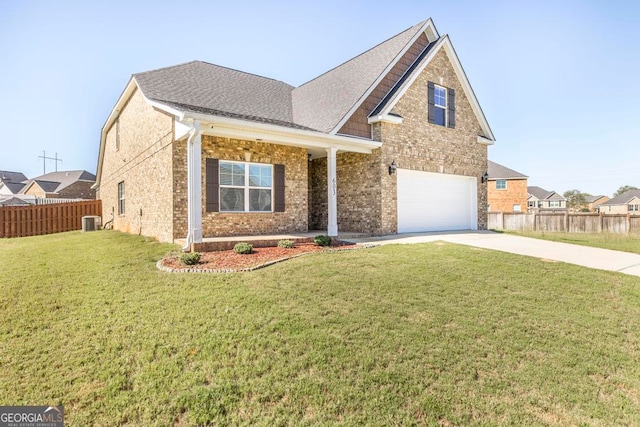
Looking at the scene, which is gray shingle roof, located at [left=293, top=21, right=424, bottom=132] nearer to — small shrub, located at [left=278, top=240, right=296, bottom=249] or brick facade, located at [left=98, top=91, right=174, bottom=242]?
small shrub, located at [left=278, top=240, right=296, bottom=249]

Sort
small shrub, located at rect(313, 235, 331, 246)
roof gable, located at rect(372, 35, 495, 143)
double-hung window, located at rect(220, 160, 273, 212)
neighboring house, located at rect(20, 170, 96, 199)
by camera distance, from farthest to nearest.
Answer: neighboring house, located at rect(20, 170, 96, 199), roof gable, located at rect(372, 35, 495, 143), double-hung window, located at rect(220, 160, 273, 212), small shrub, located at rect(313, 235, 331, 246)

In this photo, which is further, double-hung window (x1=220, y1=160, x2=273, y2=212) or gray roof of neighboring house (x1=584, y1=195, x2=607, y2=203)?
gray roof of neighboring house (x1=584, y1=195, x2=607, y2=203)

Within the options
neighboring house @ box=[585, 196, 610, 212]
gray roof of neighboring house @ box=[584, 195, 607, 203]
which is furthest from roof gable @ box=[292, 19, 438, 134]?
gray roof of neighboring house @ box=[584, 195, 607, 203]

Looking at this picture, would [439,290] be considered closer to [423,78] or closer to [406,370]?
[406,370]

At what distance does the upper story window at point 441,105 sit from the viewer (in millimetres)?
13156

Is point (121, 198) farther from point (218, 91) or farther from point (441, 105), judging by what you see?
point (441, 105)

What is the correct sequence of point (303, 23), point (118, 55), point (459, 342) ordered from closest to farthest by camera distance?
point (459, 342) → point (303, 23) → point (118, 55)

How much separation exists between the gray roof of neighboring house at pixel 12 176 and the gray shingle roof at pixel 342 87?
56.0 metres

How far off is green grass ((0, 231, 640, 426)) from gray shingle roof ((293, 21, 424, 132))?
7.24 m

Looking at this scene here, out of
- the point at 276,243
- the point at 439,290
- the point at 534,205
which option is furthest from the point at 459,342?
the point at 534,205

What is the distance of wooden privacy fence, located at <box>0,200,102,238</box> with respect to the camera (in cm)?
1638

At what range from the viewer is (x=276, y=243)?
8.98 metres

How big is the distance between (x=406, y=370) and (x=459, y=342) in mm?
976
